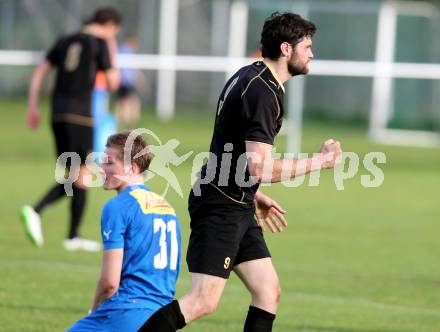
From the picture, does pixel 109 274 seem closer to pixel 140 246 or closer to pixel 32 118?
pixel 140 246

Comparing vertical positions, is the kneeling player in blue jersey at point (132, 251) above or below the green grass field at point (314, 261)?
above

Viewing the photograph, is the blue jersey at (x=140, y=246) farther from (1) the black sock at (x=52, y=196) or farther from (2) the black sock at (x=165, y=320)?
(1) the black sock at (x=52, y=196)

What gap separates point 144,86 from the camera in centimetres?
3412

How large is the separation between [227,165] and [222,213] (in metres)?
0.29

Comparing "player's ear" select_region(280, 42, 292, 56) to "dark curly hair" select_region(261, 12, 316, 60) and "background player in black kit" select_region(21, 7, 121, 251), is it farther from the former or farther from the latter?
"background player in black kit" select_region(21, 7, 121, 251)

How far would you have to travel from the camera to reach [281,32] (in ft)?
20.4

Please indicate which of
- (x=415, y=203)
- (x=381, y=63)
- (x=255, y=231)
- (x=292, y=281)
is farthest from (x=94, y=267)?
(x=381, y=63)

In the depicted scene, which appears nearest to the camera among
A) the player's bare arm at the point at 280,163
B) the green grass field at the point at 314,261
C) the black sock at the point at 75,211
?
the player's bare arm at the point at 280,163

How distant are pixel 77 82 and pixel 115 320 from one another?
662 centimetres

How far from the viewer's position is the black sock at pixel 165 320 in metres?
5.44

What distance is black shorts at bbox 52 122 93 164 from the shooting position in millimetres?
11373

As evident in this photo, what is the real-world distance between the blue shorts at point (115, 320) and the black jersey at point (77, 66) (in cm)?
633

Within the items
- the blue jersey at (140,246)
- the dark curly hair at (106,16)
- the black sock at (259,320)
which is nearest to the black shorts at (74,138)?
the dark curly hair at (106,16)

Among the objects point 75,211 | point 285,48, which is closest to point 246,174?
point 285,48
